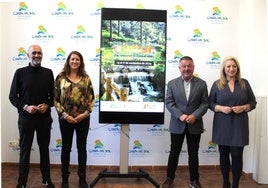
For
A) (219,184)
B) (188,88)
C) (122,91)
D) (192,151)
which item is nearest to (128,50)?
(122,91)

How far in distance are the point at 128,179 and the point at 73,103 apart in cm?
124

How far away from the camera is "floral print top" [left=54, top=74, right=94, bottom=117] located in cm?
315

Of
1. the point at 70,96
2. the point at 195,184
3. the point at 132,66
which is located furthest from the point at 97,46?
the point at 195,184

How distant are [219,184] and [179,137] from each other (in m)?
0.87

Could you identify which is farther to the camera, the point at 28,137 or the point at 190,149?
the point at 190,149

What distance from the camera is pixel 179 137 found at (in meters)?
3.36

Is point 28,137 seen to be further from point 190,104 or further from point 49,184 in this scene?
point 190,104

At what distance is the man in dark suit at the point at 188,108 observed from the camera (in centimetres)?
327

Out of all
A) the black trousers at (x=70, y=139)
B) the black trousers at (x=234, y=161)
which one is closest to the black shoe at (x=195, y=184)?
Answer: the black trousers at (x=234, y=161)

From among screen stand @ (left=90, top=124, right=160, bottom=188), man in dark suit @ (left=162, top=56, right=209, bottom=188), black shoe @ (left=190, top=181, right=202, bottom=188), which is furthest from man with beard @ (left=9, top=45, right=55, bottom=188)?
black shoe @ (left=190, top=181, right=202, bottom=188)

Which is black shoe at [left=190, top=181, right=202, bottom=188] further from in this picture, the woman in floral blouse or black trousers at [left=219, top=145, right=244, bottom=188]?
the woman in floral blouse

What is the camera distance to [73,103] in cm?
316

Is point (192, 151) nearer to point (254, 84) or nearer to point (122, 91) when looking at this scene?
point (122, 91)

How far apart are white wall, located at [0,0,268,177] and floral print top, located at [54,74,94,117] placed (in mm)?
890
